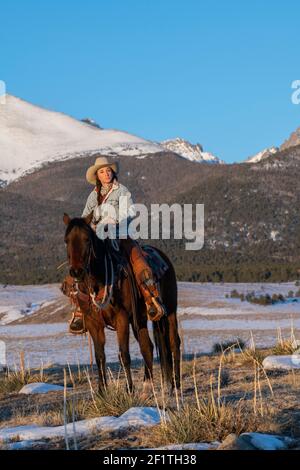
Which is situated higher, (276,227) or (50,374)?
(276,227)

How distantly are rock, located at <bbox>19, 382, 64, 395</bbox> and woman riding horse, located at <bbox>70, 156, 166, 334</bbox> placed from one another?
1.95m

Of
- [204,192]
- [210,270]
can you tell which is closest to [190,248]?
[204,192]

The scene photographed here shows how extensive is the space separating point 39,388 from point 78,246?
3.79 metres

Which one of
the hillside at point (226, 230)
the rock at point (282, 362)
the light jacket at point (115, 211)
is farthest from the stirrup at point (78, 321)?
the hillside at point (226, 230)

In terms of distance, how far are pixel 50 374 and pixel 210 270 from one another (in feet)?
126

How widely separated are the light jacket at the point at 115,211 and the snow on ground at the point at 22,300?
25751 millimetres

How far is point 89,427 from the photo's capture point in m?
6.92

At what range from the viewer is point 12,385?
484 inches

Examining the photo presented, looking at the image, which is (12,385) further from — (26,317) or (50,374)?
(26,317)

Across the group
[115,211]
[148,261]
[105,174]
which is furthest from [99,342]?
[105,174]

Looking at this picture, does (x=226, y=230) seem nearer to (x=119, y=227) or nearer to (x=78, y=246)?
(x=119, y=227)

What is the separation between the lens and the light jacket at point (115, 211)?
9656 millimetres

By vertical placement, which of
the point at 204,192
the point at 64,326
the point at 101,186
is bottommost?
the point at 64,326
